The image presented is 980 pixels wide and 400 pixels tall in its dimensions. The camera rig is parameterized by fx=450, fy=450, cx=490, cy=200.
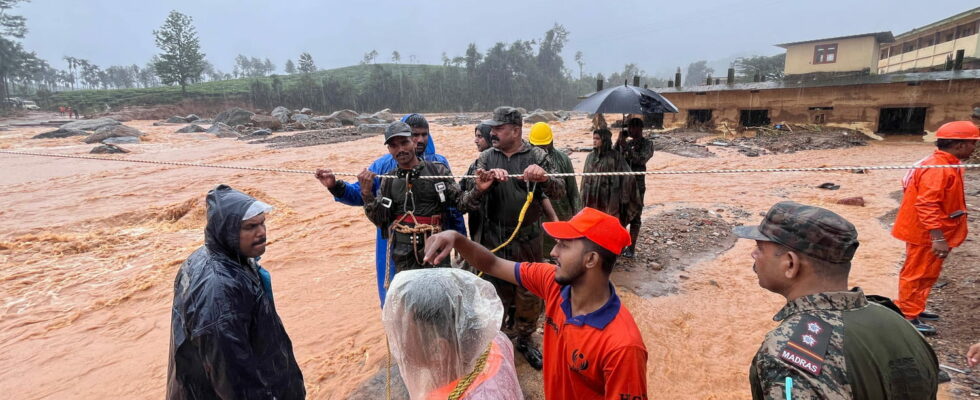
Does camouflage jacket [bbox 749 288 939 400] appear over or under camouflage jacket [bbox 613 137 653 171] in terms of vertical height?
under

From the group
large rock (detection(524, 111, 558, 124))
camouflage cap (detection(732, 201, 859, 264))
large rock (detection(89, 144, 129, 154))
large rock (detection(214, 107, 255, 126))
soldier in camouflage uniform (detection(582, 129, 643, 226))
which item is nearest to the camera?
camouflage cap (detection(732, 201, 859, 264))

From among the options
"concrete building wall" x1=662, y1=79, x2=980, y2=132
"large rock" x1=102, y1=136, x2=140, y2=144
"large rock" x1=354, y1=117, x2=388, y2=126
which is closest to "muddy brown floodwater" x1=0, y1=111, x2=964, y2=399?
"concrete building wall" x1=662, y1=79, x2=980, y2=132

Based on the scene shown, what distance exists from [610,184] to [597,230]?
4177 mm

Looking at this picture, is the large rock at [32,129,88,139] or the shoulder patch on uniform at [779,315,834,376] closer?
the shoulder patch on uniform at [779,315,834,376]

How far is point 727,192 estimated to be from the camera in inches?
415

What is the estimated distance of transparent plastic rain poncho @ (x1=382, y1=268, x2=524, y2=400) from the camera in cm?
150

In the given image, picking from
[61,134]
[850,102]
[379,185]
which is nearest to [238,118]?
[61,134]

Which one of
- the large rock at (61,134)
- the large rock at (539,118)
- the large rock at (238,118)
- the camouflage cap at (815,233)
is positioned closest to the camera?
the camouflage cap at (815,233)

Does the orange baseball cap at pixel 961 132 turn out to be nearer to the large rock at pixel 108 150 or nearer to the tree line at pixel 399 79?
the large rock at pixel 108 150

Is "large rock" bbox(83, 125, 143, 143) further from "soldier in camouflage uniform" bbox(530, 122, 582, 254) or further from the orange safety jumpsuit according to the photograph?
the orange safety jumpsuit

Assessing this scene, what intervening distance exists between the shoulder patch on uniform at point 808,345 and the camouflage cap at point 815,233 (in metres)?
0.23

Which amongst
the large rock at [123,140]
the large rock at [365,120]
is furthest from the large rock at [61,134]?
the large rock at [365,120]

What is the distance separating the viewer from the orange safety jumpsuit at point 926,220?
11.8 ft

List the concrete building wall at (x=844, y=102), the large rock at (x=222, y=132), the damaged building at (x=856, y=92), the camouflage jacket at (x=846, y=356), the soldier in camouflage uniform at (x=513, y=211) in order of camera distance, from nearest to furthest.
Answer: the camouflage jacket at (x=846, y=356) → the soldier in camouflage uniform at (x=513, y=211) → the concrete building wall at (x=844, y=102) → the damaged building at (x=856, y=92) → the large rock at (x=222, y=132)
